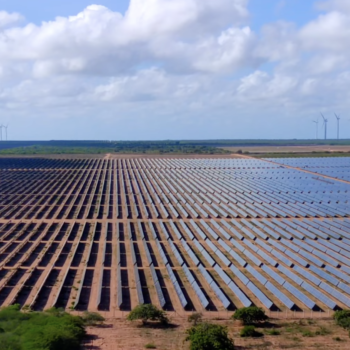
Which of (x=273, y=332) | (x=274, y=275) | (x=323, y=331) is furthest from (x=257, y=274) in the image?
(x=273, y=332)

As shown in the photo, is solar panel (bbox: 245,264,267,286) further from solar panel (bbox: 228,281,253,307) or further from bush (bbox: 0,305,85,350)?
bush (bbox: 0,305,85,350)

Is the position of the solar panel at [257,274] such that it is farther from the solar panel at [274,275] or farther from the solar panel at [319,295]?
the solar panel at [319,295]

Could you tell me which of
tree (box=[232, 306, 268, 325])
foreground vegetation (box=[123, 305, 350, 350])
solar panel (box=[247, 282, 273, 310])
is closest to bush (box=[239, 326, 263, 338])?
foreground vegetation (box=[123, 305, 350, 350])

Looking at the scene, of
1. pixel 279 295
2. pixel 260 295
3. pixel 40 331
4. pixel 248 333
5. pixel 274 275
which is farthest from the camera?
pixel 274 275

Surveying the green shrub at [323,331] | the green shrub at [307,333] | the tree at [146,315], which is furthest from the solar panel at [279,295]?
the tree at [146,315]

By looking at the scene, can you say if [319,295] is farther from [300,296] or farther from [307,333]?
[307,333]

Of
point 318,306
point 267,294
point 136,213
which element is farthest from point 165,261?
point 136,213
